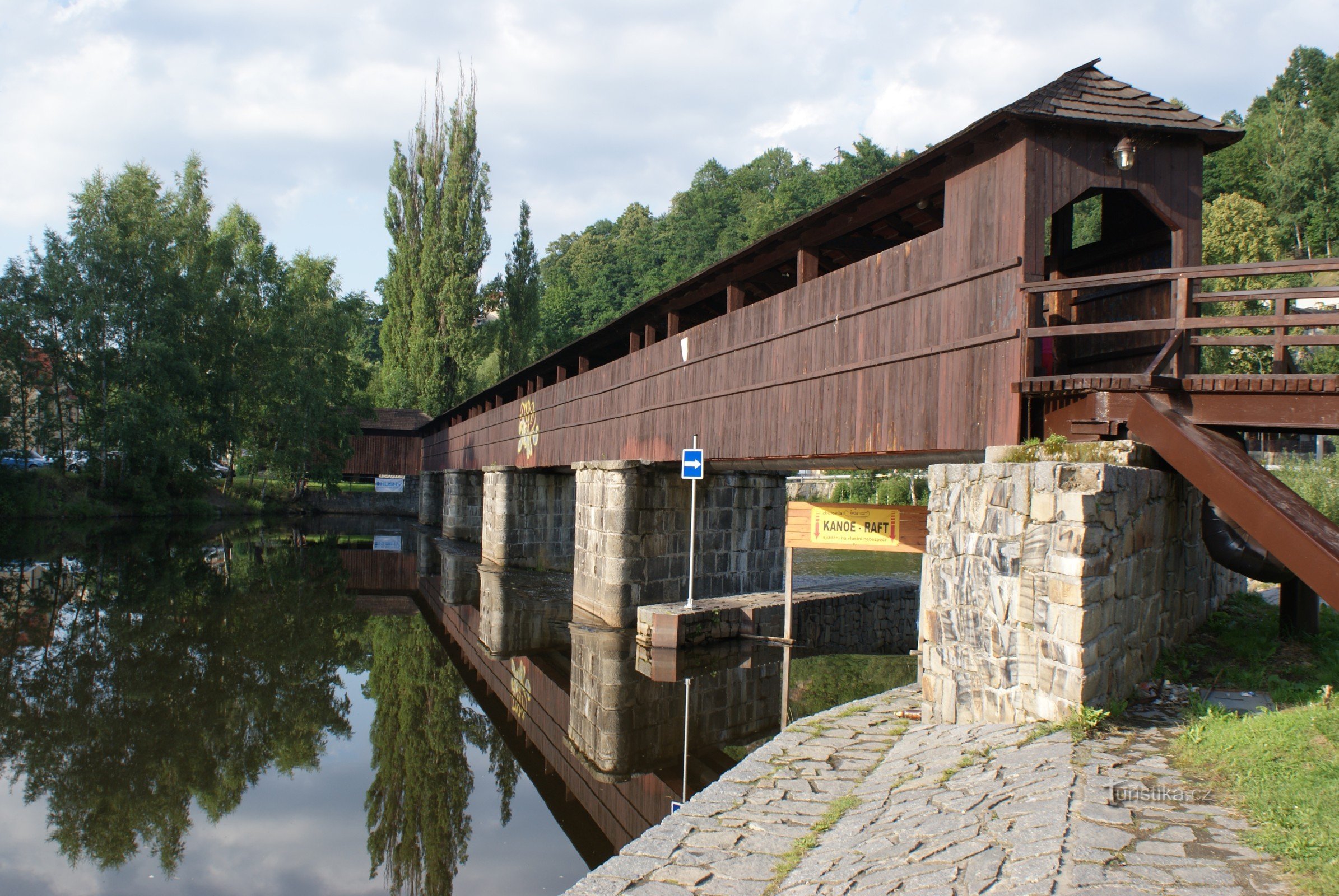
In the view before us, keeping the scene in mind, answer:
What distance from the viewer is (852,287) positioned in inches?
346

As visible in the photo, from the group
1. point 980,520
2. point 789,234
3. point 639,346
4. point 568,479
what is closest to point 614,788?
point 980,520

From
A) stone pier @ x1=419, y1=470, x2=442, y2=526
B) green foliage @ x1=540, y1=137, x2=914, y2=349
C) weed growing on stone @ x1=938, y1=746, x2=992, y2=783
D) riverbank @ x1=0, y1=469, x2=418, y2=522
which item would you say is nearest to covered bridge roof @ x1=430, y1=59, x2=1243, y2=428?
weed growing on stone @ x1=938, y1=746, x2=992, y2=783

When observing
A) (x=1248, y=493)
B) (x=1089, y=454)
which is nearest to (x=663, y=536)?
(x=1089, y=454)

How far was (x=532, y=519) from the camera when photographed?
21.8 metres

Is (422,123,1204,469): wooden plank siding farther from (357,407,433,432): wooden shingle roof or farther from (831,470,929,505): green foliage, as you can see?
(357,407,433,432): wooden shingle roof

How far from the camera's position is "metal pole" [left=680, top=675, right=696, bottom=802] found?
701 cm

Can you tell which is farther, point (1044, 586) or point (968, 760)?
point (1044, 586)

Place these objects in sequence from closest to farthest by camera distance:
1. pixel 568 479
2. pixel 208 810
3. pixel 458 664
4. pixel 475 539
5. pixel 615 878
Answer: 1. pixel 615 878
2. pixel 208 810
3. pixel 458 664
4. pixel 568 479
5. pixel 475 539

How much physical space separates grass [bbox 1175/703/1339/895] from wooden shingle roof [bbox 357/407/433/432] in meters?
42.4

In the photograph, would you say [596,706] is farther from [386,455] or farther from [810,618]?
[386,455]

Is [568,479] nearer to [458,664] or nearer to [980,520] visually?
[458,664]

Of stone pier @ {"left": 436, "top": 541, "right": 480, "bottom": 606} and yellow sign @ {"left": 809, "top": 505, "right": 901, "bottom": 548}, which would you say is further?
stone pier @ {"left": 436, "top": 541, "right": 480, "bottom": 606}

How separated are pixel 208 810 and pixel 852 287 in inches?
295

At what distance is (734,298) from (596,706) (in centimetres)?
572
